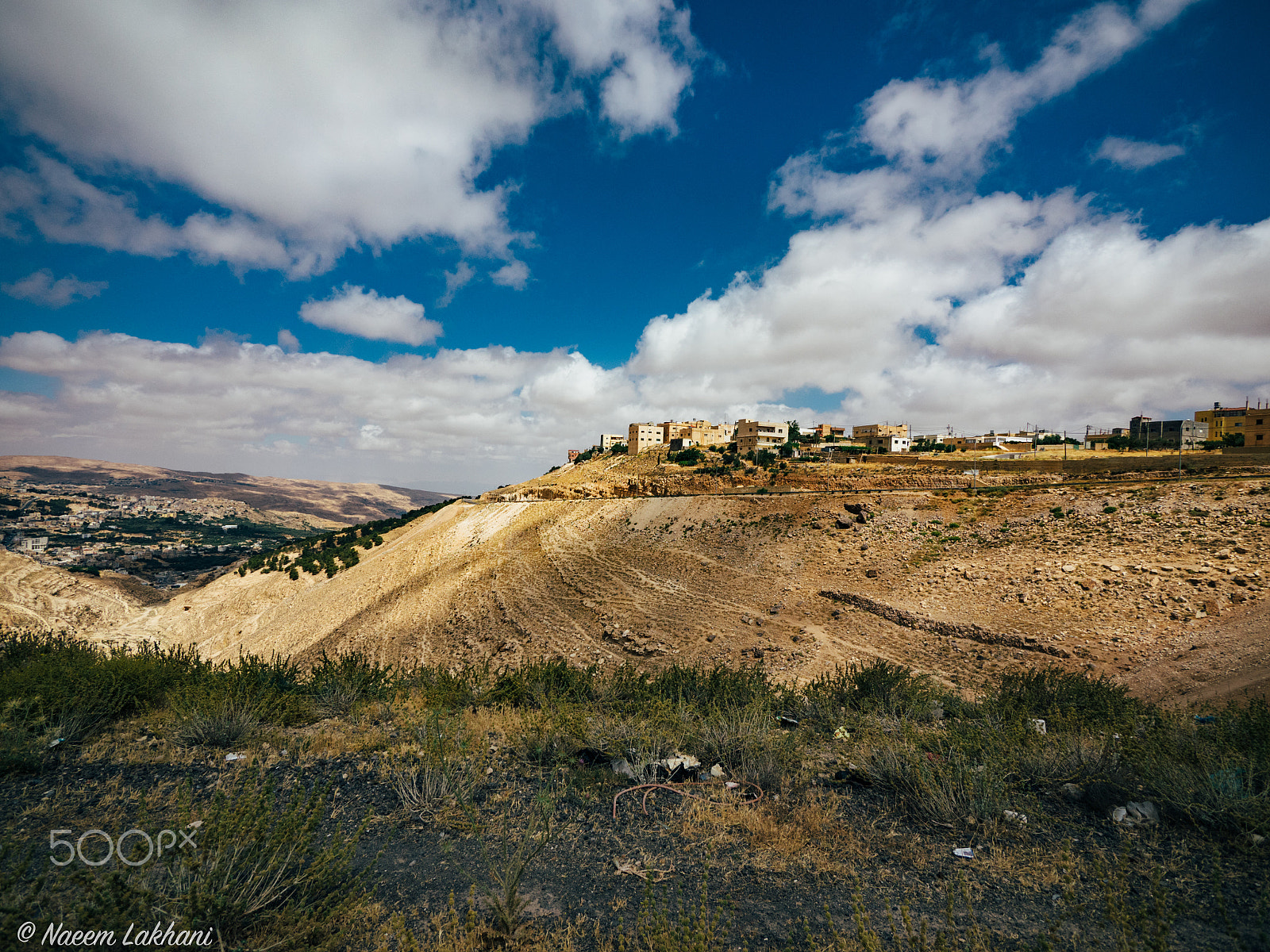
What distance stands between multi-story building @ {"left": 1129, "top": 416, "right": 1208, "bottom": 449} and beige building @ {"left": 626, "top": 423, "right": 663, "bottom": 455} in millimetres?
57959

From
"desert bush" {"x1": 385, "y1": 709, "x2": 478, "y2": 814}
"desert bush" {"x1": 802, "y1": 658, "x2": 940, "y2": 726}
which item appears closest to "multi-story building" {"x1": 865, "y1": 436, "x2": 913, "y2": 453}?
"desert bush" {"x1": 802, "y1": 658, "x2": 940, "y2": 726}

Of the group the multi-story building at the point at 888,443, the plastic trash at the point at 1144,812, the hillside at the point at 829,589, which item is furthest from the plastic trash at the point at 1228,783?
the multi-story building at the point at 888,443

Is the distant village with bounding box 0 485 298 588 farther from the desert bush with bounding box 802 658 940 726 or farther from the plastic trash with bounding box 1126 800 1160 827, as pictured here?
the plastic trash with bounding box 1126 800 1160 827

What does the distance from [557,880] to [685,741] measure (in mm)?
2661

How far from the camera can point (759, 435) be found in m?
76.2

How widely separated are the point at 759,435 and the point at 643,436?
2039 centimetres

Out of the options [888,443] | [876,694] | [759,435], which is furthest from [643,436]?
[876,694]

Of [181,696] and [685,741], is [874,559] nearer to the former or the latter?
[685,741]

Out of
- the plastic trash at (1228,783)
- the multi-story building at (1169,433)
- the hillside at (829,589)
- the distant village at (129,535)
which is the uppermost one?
the multi-story building at (1169,433)

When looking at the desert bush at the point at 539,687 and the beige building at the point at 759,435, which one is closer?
the desert bush at the point at 539,687

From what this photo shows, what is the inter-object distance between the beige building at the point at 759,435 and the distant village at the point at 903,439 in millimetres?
121

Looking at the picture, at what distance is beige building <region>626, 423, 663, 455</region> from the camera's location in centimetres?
A: 8625

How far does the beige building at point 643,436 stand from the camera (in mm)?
86250

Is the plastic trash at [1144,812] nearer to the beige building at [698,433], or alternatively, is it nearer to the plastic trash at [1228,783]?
the plastic trash at [1228,783]
